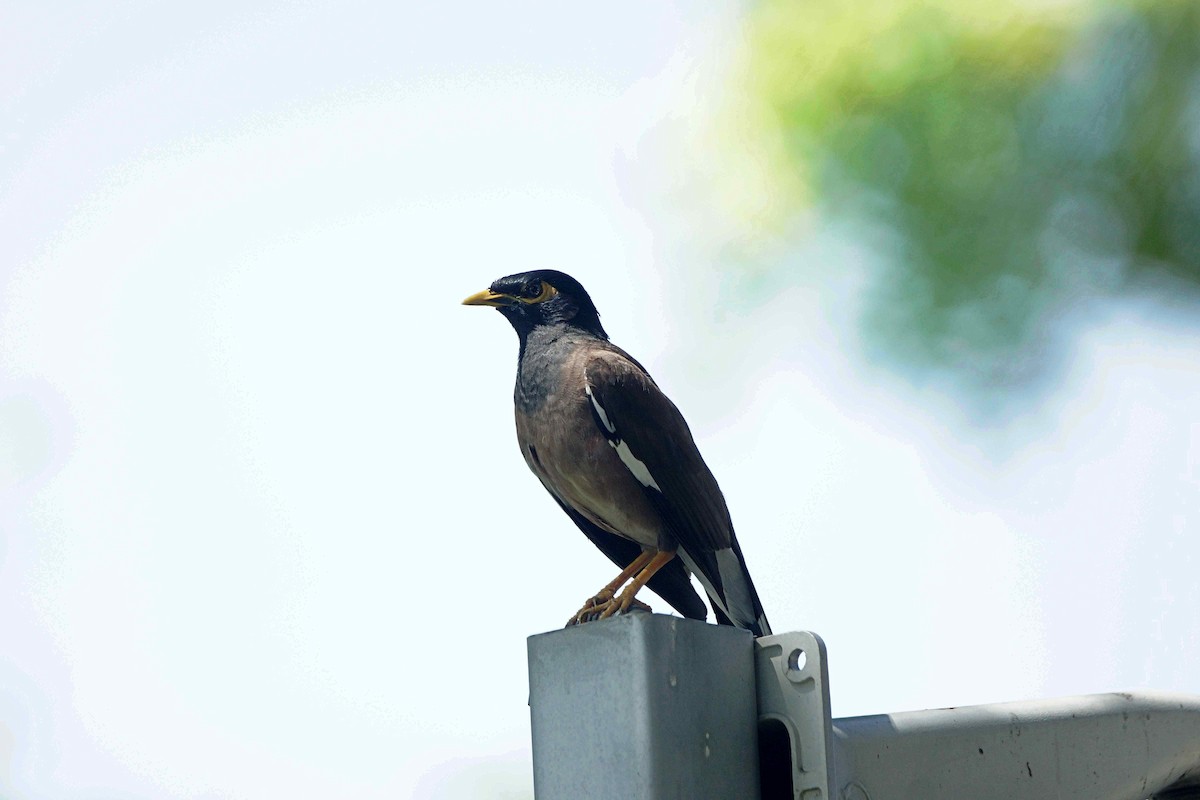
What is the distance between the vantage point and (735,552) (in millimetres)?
3160

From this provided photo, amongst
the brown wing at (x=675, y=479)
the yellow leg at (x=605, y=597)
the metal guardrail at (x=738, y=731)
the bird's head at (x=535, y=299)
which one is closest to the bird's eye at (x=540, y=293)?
the bird's head at (x=535, y=299)

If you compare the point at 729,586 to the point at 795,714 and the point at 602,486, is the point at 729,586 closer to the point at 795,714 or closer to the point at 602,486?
the point at 602,486

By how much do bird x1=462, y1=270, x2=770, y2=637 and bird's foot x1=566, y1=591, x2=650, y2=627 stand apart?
0.08 metres

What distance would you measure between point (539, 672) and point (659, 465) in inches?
64.1

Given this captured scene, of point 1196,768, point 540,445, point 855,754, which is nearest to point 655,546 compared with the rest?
point 540,445

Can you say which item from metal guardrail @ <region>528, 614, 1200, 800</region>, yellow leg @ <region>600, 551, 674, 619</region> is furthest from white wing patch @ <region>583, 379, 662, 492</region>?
metal guardrail @ <region>528, 614, 1200, 800</region>

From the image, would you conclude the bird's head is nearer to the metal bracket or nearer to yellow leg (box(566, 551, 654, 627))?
yellow leg (box(566, 551, 654, 627))

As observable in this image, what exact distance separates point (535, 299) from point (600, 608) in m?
1.09

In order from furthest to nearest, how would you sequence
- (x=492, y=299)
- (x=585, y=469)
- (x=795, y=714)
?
(x=492, y=299), (x=585, y=469), (x=795, y=714)

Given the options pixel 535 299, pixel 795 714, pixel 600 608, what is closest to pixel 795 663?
pixel 795 714

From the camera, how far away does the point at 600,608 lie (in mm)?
2705

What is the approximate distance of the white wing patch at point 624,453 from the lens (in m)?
3.10

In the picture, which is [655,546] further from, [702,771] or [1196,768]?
[702,771]

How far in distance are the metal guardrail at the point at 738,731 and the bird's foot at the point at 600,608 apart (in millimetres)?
898
